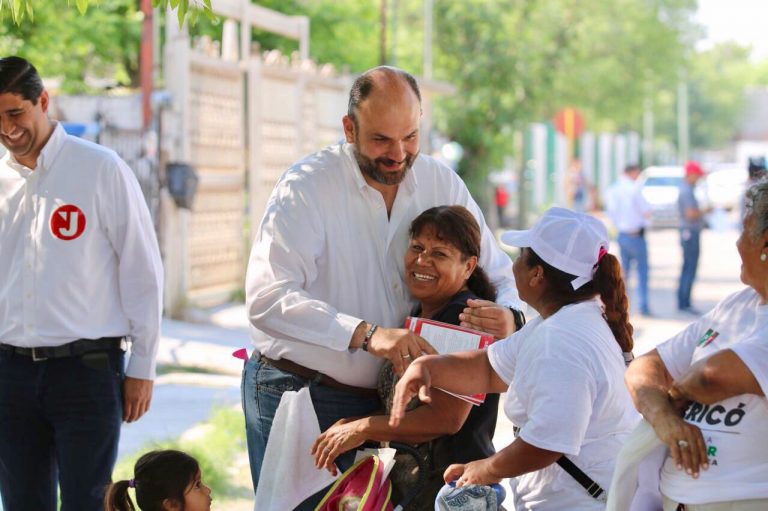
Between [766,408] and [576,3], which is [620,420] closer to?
[766,408]

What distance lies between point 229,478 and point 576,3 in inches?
1573

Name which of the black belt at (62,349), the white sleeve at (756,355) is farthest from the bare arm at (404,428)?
the white sleeve at (756,355)

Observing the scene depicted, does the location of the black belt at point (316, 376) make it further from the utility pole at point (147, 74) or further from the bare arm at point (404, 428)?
the utility pole at point (147, 74)

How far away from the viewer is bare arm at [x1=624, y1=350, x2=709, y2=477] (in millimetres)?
2900

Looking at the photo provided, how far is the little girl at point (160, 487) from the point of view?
3.78m

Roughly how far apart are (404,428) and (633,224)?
1223 centimetres

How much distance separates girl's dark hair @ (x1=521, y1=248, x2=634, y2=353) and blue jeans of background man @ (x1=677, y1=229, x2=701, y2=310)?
1251 cm

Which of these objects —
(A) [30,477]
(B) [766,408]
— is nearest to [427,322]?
(B) [766,408]

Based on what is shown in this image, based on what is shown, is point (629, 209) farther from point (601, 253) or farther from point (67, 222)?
point (601, 253)

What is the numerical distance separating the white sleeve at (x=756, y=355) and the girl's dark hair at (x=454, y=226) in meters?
1.29

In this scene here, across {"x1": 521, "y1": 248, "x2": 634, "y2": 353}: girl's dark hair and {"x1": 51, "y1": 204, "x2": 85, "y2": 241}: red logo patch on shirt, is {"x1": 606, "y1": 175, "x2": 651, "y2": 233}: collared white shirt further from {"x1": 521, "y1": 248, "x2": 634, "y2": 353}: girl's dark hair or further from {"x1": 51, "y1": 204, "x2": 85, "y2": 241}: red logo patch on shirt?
{"x1": 521, "y1": 248, "x2": 634, "y2": 353}: girl's dark hair

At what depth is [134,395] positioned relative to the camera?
4.39 meters

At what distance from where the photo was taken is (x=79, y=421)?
418 centimetres

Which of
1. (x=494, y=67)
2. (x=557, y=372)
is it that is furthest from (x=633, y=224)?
(x=494, y=67)
